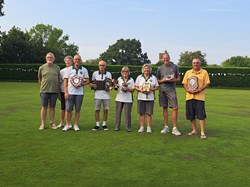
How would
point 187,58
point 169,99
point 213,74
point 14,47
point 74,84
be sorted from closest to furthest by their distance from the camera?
point 74,84, point 169,99, point 213,74, point 14,47, point 187,58

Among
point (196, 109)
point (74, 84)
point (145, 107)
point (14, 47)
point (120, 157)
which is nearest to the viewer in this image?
point (120, 157)

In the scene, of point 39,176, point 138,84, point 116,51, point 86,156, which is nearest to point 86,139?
point 86,156

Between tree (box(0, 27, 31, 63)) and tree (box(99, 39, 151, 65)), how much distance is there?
43233 millimetres

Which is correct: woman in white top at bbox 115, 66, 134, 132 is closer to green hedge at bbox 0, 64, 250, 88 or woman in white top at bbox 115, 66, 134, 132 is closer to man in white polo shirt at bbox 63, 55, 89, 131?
man in white polo shirt at bbox 63, 55, 89, 131

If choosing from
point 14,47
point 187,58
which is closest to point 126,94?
point 14,47

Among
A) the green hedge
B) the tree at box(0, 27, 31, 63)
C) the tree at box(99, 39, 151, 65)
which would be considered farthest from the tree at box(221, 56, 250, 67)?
the tree at box(0, 27, 31, 63)

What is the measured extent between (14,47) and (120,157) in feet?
149

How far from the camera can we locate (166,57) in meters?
8.09

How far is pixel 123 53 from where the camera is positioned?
9300 centimetres

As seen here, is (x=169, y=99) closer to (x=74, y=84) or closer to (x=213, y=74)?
(x=74, y=84)

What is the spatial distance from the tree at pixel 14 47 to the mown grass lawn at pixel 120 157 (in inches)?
1600

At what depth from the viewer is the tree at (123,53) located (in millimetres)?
92363

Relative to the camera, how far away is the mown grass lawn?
4809 millimetres

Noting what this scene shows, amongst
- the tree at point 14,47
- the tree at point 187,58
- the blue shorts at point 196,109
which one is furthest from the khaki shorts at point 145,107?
the tree at point 187,58
